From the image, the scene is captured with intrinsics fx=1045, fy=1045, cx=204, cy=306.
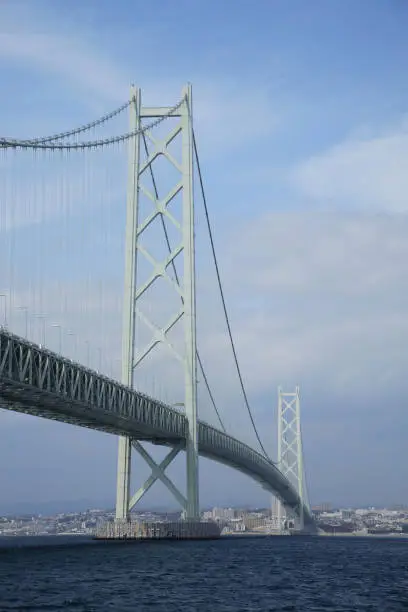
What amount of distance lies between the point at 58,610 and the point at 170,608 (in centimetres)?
259

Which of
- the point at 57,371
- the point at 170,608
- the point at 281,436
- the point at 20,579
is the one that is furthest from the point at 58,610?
the point at 281,436

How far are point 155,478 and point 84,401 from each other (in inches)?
449

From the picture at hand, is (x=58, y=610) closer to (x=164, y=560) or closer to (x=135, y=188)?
(x=164, y=560)

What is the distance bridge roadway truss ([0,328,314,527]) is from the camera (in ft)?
126

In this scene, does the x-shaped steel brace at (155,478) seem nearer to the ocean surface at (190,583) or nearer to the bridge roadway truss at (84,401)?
the bridge roadway truss at (84,401)

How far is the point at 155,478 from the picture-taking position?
54500 mm

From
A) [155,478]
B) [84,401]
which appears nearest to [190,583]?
[84,401]

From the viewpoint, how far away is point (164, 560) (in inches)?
1470

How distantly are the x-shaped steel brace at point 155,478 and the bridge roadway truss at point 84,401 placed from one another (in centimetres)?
6

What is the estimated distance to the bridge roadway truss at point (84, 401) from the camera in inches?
1513

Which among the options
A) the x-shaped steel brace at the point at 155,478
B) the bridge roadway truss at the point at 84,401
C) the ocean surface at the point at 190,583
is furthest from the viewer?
the x-shaped steel brace at the point at 155,478

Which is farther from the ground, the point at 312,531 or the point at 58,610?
the point at 312,531

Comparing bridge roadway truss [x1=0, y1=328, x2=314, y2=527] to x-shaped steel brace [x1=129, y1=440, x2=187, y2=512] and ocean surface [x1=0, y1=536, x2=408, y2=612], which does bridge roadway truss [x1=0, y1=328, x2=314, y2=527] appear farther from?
ocean surface [x1=0, y1=536, x2=408, y2=612]

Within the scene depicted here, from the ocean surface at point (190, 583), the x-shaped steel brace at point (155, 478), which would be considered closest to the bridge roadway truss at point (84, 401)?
the x-shaped steel brace at point (155, 478)
